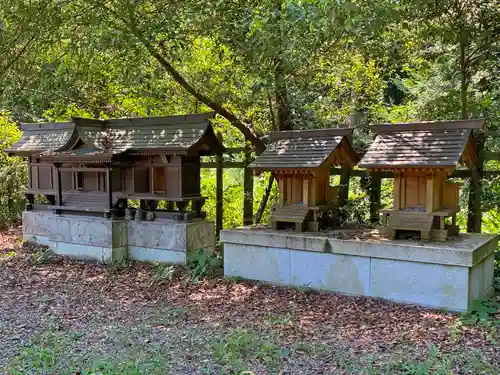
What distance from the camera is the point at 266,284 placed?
23.7 ft

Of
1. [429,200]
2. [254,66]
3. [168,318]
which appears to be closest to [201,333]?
[168,318]

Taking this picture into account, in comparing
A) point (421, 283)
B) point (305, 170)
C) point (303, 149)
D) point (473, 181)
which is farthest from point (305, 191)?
point (473, 181)

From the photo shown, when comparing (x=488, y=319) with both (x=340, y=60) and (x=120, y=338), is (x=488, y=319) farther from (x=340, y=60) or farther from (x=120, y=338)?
(x=340, y=60)

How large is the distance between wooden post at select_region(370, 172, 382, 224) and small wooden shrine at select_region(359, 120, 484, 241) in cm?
166

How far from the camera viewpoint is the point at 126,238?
8.98 meters

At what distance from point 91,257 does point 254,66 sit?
4742 millimetres

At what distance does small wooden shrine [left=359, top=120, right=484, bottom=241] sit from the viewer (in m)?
6.03

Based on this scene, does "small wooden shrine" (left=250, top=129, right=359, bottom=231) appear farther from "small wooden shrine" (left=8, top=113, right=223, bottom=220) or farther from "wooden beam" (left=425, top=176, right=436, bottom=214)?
"small wooden shrine" (left=8, top=113, right=223, bottom=220)

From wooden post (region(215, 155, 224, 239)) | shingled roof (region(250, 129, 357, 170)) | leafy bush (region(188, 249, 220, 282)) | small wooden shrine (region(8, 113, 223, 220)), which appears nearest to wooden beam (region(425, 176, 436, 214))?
shingled roof (region(250, 129, 357, 170))

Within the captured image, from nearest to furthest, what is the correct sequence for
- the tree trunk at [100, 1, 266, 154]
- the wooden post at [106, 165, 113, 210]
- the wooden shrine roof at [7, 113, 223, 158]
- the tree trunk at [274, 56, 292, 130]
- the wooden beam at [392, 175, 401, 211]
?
the wooden beam at [392, 175, 401, 211] → the tree trunk at [100, 1, 266, 154] → the wooden shrine roof at [7, 113, 223, 158] → the wooden post at [106, 165, 113, 210] → the tree trunk at [274, 56, 292, 130]

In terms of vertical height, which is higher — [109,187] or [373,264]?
[109,187]

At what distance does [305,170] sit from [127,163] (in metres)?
3.64

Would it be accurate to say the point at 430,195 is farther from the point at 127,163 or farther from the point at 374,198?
the point at 127,163

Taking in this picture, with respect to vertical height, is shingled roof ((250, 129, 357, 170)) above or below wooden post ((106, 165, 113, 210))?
above
